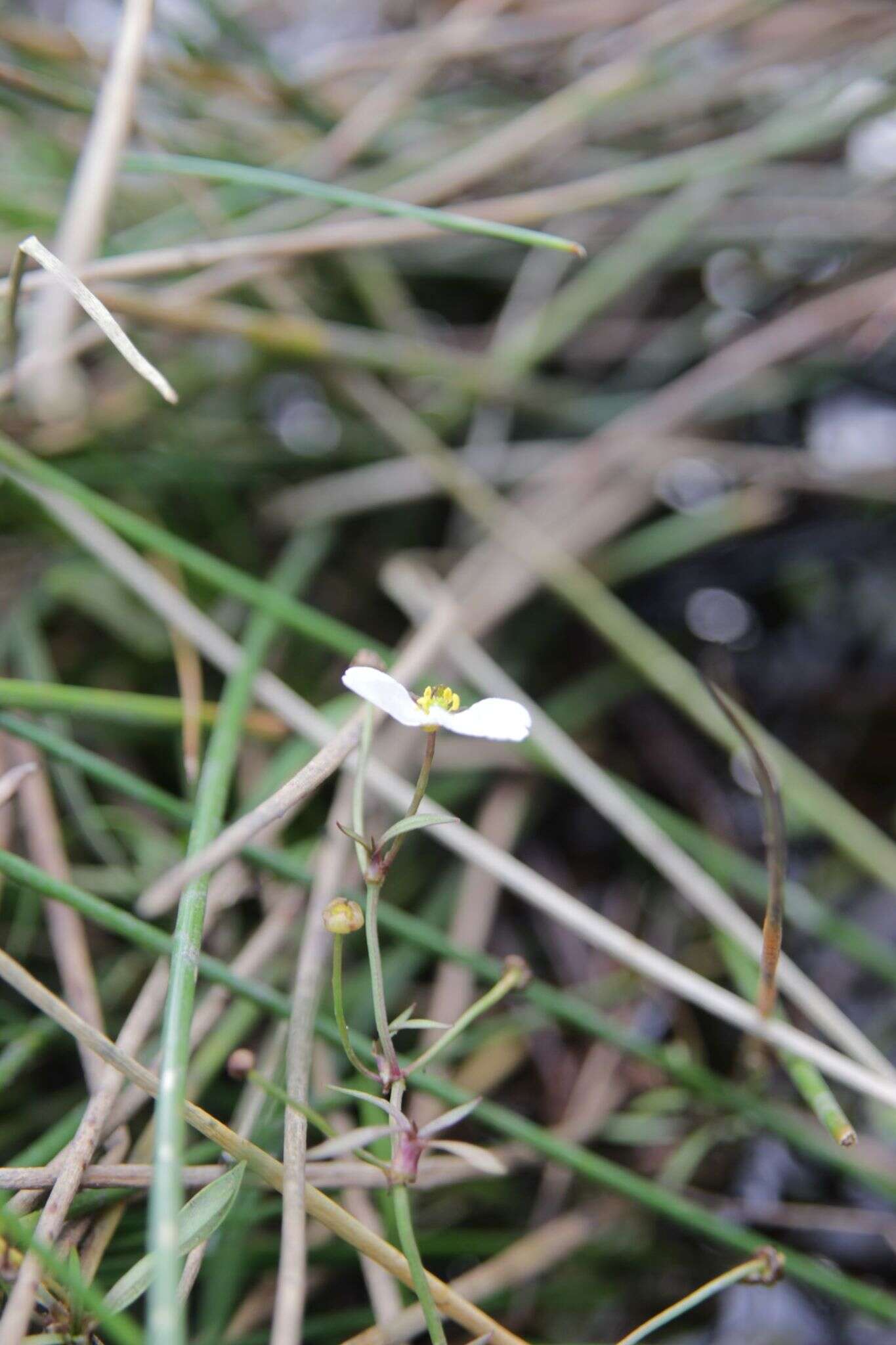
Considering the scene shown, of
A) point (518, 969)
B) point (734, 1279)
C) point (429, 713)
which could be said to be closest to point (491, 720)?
point (429, 713)

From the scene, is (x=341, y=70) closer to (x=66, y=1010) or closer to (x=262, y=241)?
(x=262, y=241)

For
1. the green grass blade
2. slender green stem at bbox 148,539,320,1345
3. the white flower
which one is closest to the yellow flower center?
the white flower

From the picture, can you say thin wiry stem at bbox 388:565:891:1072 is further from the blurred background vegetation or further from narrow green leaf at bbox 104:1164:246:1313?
narrow green leaf at bbox 104:1164:246:1313

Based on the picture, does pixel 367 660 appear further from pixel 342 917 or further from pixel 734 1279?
pixel 734 1279

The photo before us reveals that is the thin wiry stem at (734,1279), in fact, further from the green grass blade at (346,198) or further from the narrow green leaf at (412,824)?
the green grass blade at (346,198)

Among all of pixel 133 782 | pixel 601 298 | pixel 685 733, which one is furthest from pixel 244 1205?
pixel 601 298

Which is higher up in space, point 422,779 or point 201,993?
point 422,779
